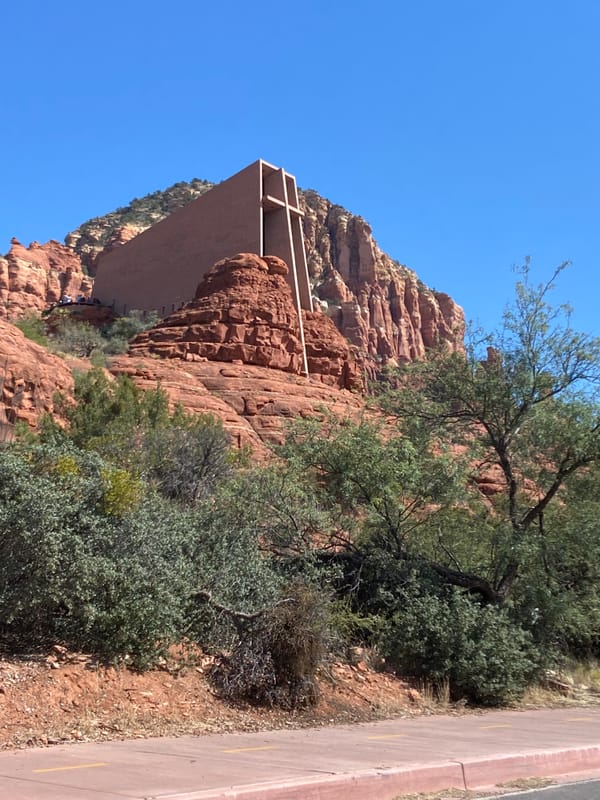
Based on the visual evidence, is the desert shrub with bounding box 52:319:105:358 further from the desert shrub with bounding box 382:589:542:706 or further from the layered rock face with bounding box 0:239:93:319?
the desert shrub with bounding box 382:589:542:706

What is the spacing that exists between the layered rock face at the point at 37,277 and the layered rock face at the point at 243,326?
4580cm

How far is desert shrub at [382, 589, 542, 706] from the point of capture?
11.2 meters

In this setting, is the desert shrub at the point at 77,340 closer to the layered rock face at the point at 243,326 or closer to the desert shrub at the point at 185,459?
the layered rock face at the point at 243,326

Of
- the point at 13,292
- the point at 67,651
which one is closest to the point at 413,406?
the point at 67,651

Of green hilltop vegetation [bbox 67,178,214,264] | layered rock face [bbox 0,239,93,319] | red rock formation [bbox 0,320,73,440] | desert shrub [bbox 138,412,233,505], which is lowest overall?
desert shrub [bbox 138,412,233,505]

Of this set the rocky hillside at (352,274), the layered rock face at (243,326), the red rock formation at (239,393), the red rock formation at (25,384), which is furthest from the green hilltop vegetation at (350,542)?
the rocky hillside at (352,274)

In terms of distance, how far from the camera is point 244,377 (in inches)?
1457

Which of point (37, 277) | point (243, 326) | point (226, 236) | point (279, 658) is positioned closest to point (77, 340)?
point (226, 236)

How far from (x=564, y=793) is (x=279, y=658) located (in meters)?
4.00

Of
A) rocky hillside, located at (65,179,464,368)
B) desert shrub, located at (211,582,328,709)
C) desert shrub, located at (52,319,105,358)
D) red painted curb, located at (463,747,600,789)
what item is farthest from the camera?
rocky hillside, located at (65,179,464,368)

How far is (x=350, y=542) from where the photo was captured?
14023 mm

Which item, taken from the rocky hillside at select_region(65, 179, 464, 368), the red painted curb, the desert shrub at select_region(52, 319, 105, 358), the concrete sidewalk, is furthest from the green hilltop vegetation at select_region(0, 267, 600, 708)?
the rocky hillside at select_region(65, 179, 464, 368)

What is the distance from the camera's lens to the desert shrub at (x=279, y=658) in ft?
29.9

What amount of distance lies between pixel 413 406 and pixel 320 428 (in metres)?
2.04
